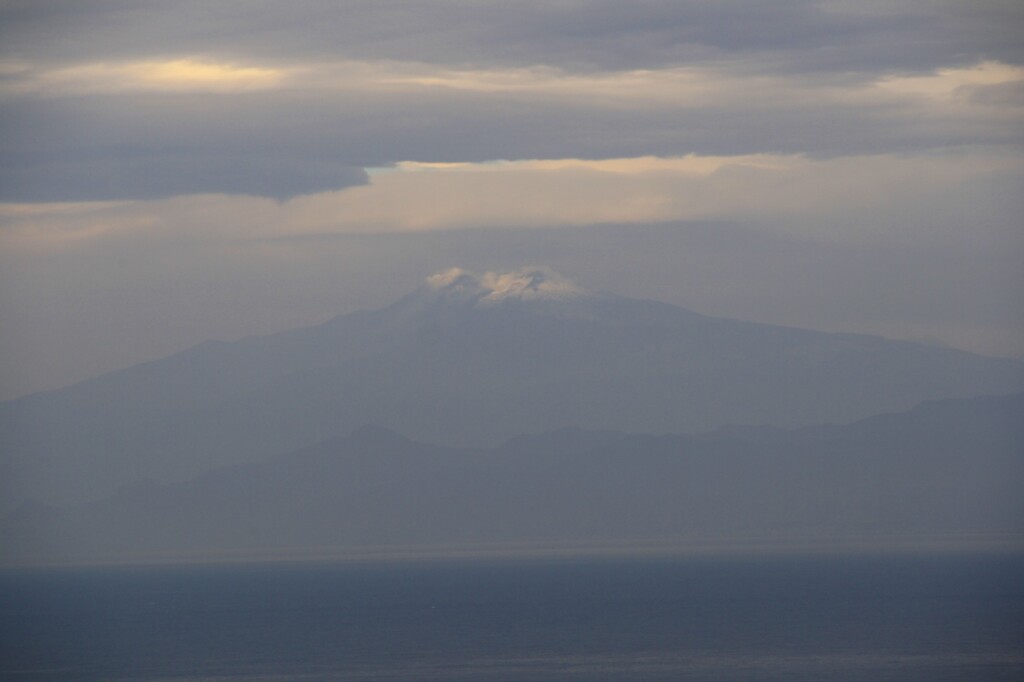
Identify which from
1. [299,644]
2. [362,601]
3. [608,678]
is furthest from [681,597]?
[608,678]

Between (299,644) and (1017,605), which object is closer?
(299,644)

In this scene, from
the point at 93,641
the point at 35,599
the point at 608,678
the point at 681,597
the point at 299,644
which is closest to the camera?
the point at 608,678

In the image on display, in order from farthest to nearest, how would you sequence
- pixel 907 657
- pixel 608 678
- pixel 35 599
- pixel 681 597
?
pixel 35 599 < pixel 681 597 < pixel 907 657 < pixel 608 678

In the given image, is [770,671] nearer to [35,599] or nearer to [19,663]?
[19,663]

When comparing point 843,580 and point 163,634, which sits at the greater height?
point 163,634

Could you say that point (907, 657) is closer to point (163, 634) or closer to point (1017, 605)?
point (1017, 605)

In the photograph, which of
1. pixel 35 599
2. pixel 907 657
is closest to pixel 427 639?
pixel 907 657
